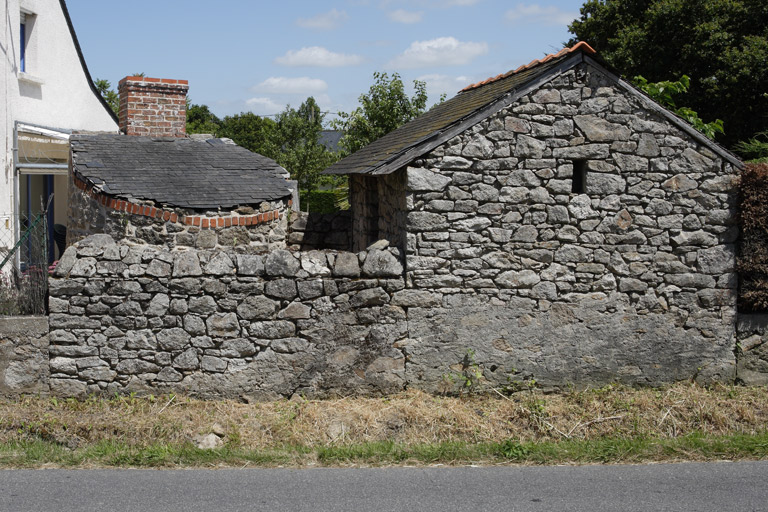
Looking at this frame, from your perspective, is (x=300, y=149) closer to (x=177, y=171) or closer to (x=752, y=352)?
(x=177, y=171)

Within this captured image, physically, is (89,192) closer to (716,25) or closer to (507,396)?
(507,396)

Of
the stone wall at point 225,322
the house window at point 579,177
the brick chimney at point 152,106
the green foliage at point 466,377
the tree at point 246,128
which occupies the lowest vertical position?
the green foliage at point 466,377

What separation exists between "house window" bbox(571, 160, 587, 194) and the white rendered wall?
10645mm

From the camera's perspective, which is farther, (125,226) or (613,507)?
(125,226)

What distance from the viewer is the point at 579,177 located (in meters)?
8.33

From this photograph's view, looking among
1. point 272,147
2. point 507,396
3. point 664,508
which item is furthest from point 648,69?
point 664,508

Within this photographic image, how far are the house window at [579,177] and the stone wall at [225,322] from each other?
7.41 ft

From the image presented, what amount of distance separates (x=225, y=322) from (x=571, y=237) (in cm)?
395

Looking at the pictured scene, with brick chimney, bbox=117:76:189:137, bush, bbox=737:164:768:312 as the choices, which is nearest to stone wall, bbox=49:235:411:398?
bush, bbox=737:164:768:312

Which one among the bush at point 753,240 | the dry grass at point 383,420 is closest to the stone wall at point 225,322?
the dry grass at point 383,420

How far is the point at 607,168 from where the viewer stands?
808 centimetres

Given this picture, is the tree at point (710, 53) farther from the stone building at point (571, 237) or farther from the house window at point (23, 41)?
the house window at point (23, 41)

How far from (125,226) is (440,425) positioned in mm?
5608

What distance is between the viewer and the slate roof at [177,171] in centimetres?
1041
